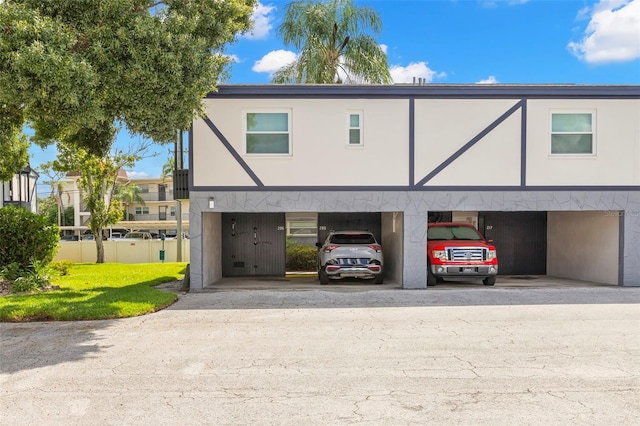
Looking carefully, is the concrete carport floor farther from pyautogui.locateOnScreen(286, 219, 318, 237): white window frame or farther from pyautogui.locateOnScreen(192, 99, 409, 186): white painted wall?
pyautogui.locateOnScreen(192, 99, 409, 186): white painted wall

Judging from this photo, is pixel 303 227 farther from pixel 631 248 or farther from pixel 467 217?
pixel 631 248

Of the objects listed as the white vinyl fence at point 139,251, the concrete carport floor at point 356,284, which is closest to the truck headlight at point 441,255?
the concrete carport floor at point 356,284

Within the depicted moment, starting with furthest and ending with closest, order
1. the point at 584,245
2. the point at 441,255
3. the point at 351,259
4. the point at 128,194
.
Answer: the point at 128,194 < the point at 584,245 < the point at 351,259 < the point at 441,255

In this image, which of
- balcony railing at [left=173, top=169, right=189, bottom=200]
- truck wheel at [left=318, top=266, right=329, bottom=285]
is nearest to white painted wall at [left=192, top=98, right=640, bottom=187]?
balcony railing at [left=173, top=169, right=189, bottom=200]

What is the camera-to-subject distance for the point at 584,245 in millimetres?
15125

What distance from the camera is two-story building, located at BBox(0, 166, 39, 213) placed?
22.4m

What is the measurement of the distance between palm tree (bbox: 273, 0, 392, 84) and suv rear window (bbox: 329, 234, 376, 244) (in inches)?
480

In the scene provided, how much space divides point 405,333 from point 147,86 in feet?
20.6

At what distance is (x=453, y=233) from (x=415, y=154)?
Result: 9.28 feet

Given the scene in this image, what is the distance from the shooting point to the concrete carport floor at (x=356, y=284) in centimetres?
1344

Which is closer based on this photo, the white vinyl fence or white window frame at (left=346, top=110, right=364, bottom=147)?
white window frame at (left=346, top=110, right=364, bottom=147)

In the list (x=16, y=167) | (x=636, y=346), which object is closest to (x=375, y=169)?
(x=636, y=346)

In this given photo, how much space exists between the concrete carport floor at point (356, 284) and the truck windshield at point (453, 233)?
1.36m

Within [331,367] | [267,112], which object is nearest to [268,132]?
[267,112]
